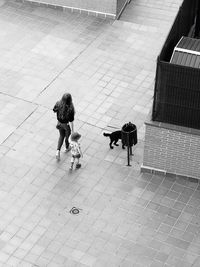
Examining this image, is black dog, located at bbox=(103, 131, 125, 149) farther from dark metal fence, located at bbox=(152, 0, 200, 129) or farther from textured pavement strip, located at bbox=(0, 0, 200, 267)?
dark metal fence, located at bbox=(152, 0, 200, 129)

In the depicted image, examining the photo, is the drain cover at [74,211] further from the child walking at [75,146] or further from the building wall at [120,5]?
the building wall at [120,5]

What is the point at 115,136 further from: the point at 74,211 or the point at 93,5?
the point at 93,5

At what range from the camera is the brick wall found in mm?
12797

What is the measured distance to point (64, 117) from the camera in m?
13.3

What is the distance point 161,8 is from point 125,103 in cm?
517

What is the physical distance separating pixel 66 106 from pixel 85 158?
1.49 meters

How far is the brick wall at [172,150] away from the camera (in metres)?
12.8

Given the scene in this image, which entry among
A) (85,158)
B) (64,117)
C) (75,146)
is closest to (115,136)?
(85,158)

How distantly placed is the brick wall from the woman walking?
1.70 metres

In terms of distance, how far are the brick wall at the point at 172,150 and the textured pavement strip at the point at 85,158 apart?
0.27m

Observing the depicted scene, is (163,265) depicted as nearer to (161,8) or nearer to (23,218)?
(23,218)

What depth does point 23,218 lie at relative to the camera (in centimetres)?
1255

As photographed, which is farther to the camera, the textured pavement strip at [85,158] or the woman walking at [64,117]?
the woman walking at [64,117]

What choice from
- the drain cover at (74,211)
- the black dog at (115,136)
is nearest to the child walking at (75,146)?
the black dog at (115,136)
